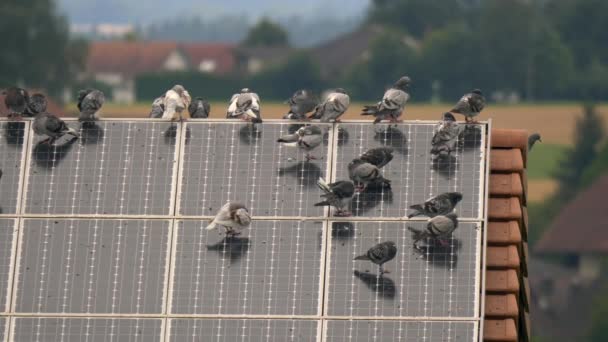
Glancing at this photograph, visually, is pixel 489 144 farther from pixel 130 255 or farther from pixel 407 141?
pixel 130 255

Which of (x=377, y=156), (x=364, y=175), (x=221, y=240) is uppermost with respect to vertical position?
(x=377, y=156)

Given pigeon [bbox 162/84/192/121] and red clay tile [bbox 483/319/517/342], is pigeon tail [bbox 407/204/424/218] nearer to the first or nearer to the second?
red clay tile [bbox 483/319/517/342]

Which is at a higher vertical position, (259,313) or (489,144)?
(489,144)

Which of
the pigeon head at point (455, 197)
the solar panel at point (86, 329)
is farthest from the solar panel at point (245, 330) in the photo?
the pigeon head at point (455, 197)

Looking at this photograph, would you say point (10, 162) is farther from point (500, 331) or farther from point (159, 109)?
point (500, 331)

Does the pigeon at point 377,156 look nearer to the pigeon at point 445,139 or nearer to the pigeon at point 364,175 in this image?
the pigeon at point 364,175

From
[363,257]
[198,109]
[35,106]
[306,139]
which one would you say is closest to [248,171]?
[306,139]

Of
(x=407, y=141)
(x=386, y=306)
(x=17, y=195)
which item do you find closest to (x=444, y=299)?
(x=386, y=306)
